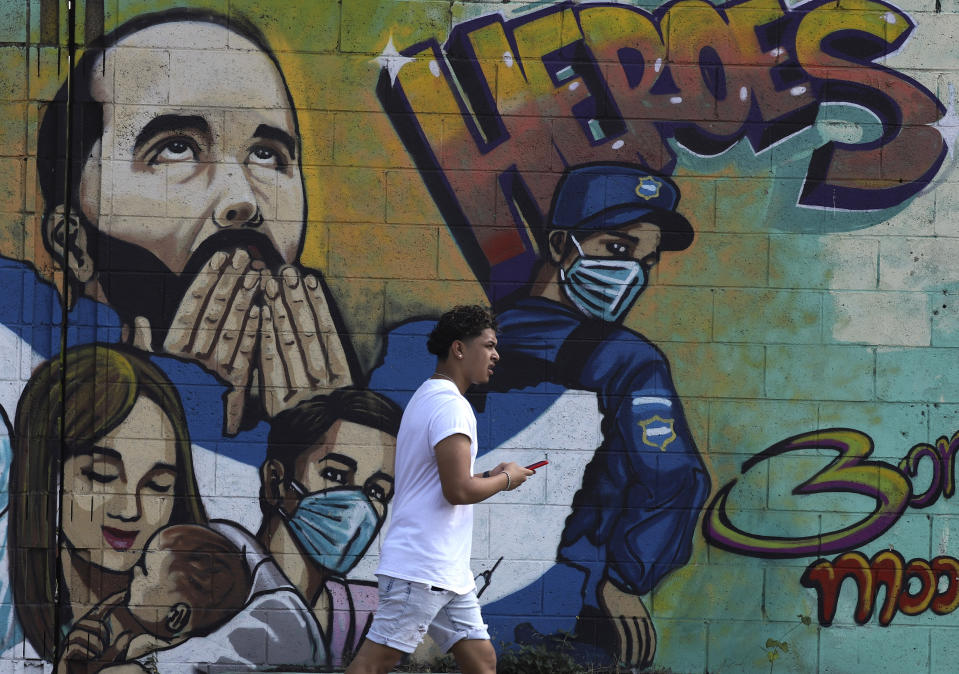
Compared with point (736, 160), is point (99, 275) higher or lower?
lower

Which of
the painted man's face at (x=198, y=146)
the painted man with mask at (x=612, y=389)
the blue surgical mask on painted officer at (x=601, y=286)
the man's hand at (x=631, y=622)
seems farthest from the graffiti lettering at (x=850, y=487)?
the painted man's face at (x=198, y=146)

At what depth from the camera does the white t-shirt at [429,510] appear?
3.84 meters

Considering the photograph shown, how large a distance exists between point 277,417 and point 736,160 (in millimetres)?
2738

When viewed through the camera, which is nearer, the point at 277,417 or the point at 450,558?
the point at 450,558

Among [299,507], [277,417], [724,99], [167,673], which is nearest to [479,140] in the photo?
[724,99]

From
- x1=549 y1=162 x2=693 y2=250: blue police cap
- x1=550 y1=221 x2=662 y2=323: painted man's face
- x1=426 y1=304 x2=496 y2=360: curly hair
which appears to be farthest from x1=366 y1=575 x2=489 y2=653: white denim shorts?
x1=549 y1=162 x2=693 y2=250: blue police cap

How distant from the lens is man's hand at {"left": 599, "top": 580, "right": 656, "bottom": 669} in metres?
5.57

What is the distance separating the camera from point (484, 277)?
5613 millimetres

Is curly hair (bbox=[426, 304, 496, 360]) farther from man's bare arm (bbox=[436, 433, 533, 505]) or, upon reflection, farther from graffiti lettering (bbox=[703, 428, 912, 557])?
graffiti lettering (bbox=[703, 428, 912, 557])

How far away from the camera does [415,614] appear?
3828mm

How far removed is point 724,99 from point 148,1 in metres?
3.04

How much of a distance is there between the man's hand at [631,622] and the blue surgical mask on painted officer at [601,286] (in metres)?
1.41

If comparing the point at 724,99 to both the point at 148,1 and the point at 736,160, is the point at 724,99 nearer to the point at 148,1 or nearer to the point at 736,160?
the point at 736,160

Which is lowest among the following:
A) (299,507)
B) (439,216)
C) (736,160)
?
(299,507)
